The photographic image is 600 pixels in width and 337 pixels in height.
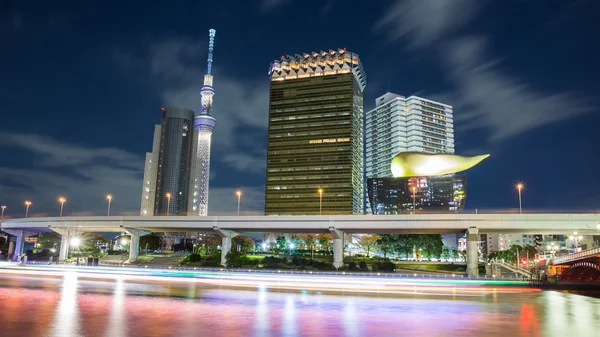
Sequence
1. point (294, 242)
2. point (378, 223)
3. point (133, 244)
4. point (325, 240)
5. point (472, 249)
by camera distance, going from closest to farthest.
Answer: point (472, 249), point (378, 223), point (133, 244), point (325, 240), point (294, 242)

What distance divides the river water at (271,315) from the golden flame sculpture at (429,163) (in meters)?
56.1

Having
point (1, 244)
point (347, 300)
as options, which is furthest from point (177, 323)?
point (1, 244)

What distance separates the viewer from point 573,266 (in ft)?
247

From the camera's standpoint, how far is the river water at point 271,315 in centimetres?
1511

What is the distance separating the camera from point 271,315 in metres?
18.9

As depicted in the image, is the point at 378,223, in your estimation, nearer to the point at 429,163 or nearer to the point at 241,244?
the point at 429,163

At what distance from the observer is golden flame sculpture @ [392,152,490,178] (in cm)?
8194

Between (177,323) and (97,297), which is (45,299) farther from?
(177,323)

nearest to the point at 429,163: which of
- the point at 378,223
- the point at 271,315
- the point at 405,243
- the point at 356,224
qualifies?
the point at 378,223

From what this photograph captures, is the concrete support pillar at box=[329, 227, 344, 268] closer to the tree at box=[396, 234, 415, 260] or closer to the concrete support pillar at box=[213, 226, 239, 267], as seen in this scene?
the concrete support pillar at box=[213, 226, 239, 267]

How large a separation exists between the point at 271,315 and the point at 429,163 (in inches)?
2713

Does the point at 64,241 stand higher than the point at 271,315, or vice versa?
the point at 64,241

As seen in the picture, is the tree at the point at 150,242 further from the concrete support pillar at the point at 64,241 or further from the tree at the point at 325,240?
the tree at the point at 325,240

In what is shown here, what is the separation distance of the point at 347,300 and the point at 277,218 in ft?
148
